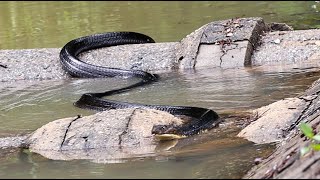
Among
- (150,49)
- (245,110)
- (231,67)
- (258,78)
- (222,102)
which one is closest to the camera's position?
(245,110)

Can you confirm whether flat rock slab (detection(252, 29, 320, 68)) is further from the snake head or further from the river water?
the snake head

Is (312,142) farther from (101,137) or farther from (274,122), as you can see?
(101,137)

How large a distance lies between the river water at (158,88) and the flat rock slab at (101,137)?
0.22m

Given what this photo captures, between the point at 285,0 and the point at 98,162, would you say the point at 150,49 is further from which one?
the point at 285,0

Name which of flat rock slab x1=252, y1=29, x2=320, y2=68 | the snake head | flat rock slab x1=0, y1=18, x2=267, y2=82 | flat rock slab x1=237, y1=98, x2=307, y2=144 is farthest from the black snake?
flat rock slab x1=252, y1=29, x2=320, y2=68

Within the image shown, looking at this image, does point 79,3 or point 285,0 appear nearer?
point 285,0

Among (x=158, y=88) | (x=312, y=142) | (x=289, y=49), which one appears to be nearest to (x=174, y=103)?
(x=158, y=88)

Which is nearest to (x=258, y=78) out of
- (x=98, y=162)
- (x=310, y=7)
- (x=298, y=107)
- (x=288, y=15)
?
(x=298, y=107)

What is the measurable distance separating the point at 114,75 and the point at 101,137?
184 inches

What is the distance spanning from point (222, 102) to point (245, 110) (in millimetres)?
640

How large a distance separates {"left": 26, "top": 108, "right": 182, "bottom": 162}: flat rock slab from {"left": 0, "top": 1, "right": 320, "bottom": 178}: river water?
0.22 meters

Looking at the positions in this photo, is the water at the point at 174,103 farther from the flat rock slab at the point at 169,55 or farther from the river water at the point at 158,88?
the flat rock slab at the point at 169,55

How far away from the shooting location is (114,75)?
10531 millimetres

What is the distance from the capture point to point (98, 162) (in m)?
5.10
